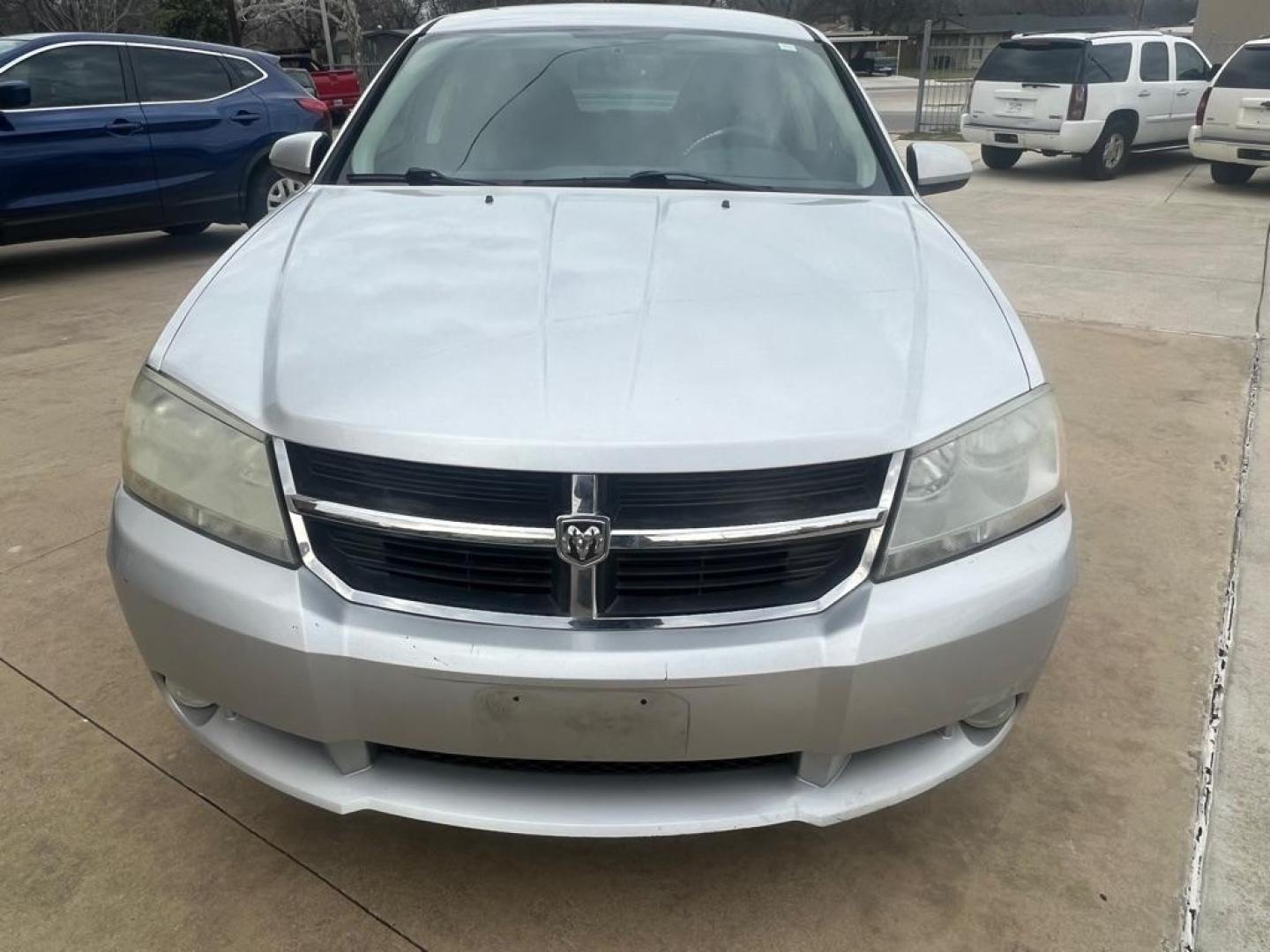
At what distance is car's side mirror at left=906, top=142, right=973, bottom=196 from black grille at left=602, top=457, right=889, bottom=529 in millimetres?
1749

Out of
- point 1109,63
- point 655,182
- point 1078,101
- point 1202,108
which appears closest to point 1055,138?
point 1078,101

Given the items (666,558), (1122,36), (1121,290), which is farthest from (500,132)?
(1122,36)

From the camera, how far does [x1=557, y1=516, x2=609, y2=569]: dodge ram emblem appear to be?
4.81 feet

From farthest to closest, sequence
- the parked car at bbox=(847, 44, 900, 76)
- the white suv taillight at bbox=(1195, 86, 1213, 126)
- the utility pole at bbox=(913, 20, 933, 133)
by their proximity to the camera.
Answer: the parked car at bbox=(847, 44, 900, 76)
the utility pole at bbox=(913, 20, 933, 133)
the white suv taillight at bbox=(1195, 86, 1213, 126)

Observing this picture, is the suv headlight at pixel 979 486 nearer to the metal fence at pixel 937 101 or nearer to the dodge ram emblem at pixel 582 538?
the dodge ram emblem at pixel 582 538

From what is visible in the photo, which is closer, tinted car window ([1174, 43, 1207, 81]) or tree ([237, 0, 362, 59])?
tinted car window ([1174, 43, 1207, 81])

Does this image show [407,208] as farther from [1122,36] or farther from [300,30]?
[300,30]

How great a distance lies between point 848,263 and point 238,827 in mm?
1687

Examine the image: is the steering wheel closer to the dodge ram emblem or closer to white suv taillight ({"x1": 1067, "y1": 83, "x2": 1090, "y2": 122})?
the dodge ram emblem

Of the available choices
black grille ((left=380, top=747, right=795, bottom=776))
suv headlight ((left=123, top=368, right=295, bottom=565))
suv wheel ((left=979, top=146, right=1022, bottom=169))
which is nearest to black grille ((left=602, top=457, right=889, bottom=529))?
black grille ((left=380, top=747, right=795, bottom=776))

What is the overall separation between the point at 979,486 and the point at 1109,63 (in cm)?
1249

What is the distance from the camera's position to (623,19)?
3.09 meters

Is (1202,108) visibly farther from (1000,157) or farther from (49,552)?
(49,552)

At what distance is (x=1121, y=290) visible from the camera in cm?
634
